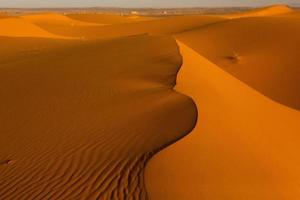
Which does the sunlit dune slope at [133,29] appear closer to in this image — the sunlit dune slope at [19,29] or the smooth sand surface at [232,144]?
the sunlit dune slope at [19,29]

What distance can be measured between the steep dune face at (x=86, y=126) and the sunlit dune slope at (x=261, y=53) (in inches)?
185

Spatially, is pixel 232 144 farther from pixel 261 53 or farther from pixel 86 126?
pixel 261 53

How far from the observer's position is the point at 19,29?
39.1m

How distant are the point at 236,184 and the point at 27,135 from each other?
3994mm

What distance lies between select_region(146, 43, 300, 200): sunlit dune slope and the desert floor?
21mm

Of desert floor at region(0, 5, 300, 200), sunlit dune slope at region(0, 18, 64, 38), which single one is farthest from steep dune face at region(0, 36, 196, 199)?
sunlit dune slope at region(0, 18, 64, 38)

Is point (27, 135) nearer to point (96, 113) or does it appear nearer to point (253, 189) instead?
point (96, 113)

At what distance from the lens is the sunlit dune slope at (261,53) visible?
17.2 metres

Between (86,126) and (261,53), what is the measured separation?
545 inches

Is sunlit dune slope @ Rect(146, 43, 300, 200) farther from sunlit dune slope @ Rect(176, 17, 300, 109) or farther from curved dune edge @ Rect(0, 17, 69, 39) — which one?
curved dune edge @ Rect(0, 17, 69, 39)

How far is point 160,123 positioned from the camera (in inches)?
306

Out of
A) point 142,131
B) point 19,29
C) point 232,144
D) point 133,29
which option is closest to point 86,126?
point 142,131

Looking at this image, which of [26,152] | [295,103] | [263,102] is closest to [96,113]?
[26,152]

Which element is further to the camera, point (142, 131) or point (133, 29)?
point (133, 29)
